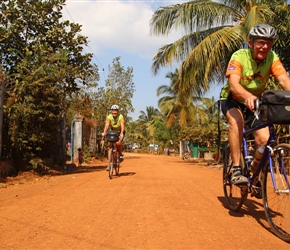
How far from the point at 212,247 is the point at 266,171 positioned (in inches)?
39.5

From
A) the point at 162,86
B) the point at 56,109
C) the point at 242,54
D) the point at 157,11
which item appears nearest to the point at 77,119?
the point at 157,11

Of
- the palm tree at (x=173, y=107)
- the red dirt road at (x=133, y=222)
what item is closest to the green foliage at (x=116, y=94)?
the palm tree at (x=173, y=107)

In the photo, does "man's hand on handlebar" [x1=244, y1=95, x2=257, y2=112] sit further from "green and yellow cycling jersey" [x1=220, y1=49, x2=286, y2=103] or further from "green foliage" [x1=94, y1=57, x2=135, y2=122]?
"green foliage" [x1=94, y1=57, x2=135, y2=122]

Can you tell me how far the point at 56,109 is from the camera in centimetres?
1053

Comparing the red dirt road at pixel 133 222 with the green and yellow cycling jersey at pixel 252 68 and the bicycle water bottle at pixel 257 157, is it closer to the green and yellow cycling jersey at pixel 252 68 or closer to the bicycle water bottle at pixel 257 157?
the bicycle water bottle at pixel 257 157

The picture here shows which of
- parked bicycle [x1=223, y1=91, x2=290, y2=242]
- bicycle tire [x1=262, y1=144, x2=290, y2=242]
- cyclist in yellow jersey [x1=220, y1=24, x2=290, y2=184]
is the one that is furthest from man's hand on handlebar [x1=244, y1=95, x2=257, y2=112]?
bicycle tire [x1=262, y1=144, x2=290, y2=242]

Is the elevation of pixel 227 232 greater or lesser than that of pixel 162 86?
lesser

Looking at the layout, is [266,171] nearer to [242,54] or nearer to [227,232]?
[227,232]

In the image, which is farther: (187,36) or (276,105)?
(187,36)

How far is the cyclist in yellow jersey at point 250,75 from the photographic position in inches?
148

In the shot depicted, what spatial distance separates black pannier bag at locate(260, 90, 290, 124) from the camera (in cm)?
316

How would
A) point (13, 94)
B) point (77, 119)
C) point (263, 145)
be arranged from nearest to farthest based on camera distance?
point (263, 145) → point (13, 94) → point (77, 119)

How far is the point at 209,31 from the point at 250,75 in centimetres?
1279

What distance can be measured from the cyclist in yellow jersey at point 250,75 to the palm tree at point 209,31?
1017cm
